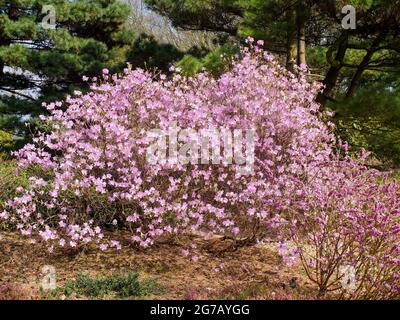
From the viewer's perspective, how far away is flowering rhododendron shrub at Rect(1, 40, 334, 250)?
5.30m

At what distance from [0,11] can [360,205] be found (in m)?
12.2

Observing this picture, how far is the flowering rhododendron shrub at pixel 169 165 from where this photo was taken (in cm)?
530

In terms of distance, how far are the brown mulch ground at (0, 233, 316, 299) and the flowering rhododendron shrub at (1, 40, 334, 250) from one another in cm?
23

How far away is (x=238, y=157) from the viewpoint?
5445mm

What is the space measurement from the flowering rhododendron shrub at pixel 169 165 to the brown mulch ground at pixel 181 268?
233mm

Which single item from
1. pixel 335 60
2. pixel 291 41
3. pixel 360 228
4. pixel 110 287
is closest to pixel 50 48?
pixel 291 41

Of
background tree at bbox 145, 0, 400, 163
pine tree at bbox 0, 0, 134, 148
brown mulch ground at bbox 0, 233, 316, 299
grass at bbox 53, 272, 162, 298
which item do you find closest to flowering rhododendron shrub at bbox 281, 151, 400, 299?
brown mulch ground at bbox 0, 233, 316, 299

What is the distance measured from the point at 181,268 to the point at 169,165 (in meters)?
1.11

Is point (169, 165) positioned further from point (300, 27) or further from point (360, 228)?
point (300, 27)

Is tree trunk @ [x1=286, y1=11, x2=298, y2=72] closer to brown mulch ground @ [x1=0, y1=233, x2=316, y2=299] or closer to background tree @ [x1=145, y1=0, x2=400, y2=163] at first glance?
background tree @ [x1=145, y1=0, x2=400, y2=163]

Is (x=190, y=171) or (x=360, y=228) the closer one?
(x=360, y=228)

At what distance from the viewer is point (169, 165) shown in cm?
526
